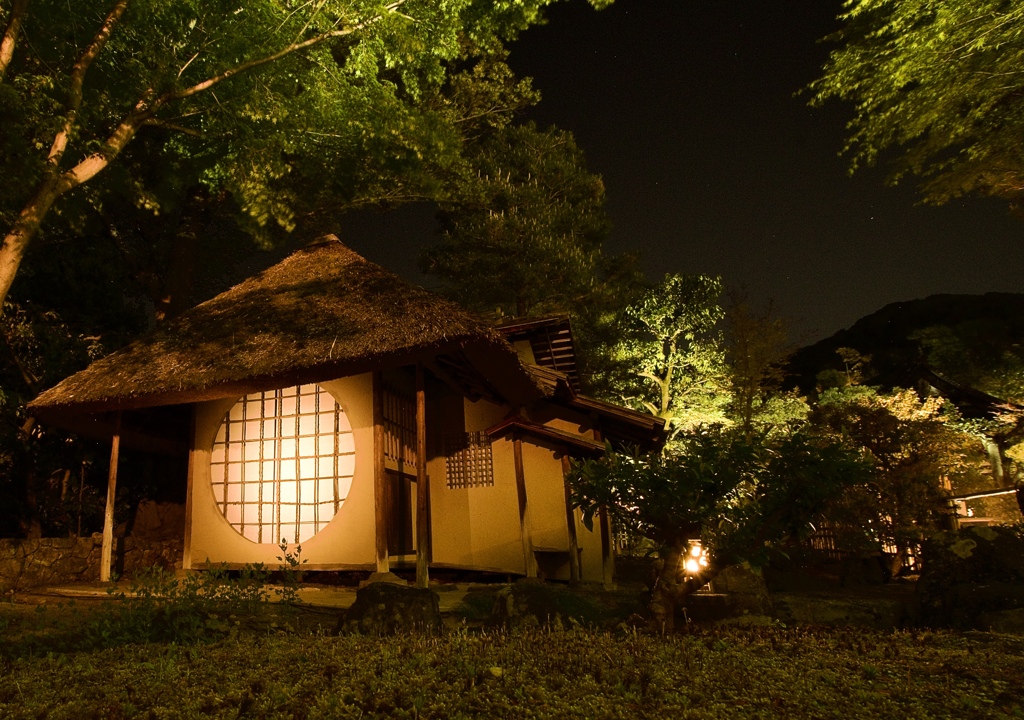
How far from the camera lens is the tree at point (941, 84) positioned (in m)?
8.71

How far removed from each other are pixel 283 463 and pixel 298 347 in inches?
86.4

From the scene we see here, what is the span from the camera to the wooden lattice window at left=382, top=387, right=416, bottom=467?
9586 mm

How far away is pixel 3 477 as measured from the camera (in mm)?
11438

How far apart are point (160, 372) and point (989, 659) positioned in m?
9.12

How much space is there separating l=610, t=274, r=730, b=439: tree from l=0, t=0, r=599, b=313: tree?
10.8 meters

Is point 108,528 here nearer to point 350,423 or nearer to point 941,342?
point 350,423

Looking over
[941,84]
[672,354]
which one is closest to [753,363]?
[672,354]

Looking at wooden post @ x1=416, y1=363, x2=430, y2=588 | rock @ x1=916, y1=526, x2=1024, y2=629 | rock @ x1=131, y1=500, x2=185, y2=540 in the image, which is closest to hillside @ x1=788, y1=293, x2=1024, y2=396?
rock @ x1=916, y1=526, x2=1024, y2=629

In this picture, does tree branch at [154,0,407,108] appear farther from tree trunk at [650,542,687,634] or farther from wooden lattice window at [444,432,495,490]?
tree trunk at [650,542,687,634]

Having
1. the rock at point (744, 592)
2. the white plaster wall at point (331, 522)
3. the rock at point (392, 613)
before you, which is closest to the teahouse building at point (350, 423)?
the white plaster wall at point (331, 522)

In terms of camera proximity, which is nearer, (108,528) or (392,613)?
(392,613)

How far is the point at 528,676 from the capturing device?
358 centimetres

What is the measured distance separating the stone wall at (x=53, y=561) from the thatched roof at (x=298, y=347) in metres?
1.95

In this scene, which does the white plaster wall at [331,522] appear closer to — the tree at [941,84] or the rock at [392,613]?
the rock at [392,613]
